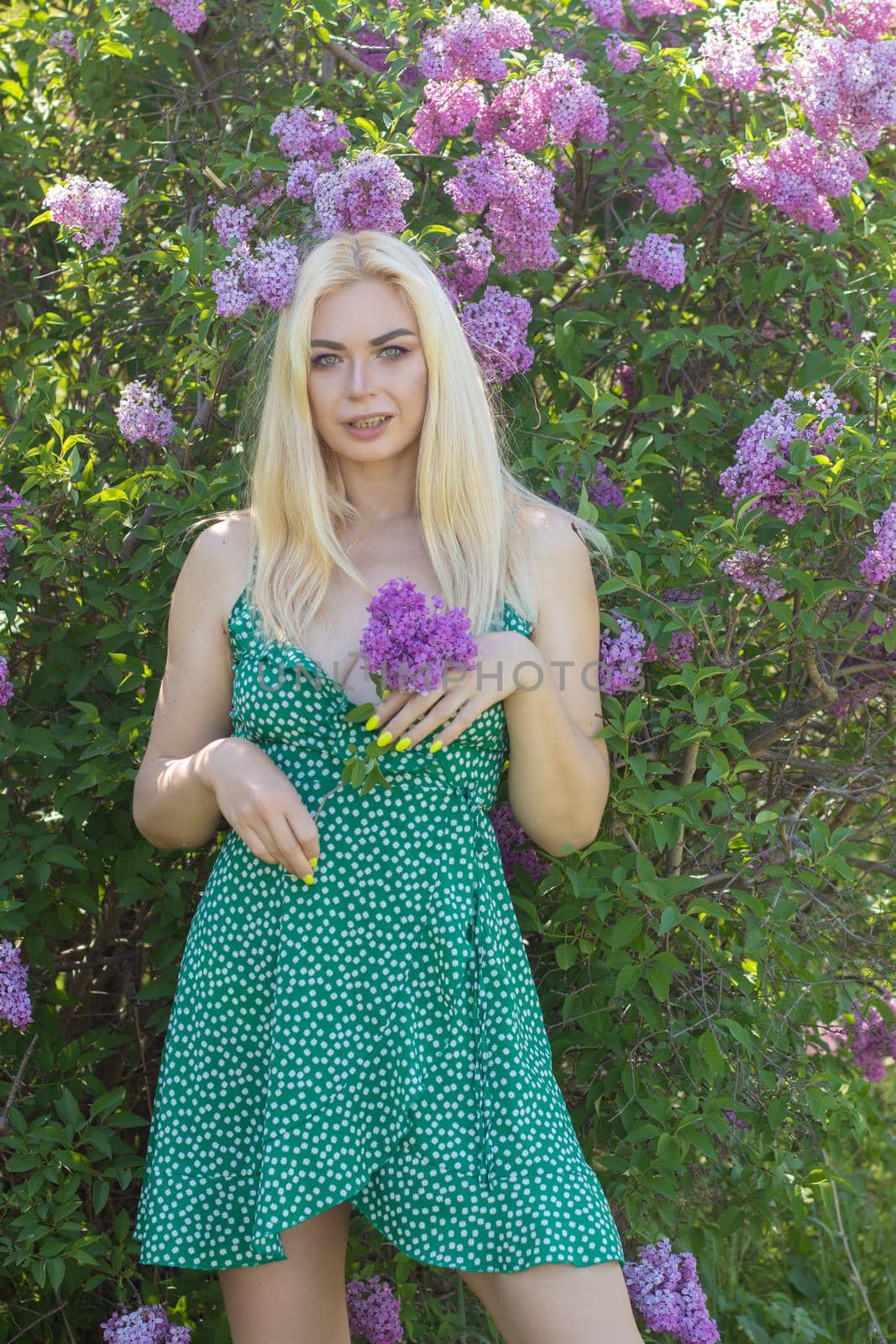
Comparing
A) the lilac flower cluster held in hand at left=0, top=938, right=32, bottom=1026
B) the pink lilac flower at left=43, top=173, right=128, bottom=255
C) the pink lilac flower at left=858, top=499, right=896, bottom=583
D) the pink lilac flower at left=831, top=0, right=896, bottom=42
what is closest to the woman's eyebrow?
the pink lilac flower at left=43, top=173, right=128, bottom=255

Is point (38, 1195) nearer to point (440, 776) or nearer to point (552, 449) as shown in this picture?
point (440, 776)

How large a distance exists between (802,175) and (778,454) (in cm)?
66

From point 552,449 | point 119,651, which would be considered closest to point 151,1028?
point 119,651

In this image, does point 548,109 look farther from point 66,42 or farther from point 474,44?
point 66,42

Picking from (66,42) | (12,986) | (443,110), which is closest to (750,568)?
(443,110)

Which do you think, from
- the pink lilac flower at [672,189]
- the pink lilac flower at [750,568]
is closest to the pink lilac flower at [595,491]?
the pink lilac flower at [750,568]

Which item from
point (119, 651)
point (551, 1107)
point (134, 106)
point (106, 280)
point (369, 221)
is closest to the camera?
point (551, 1107)

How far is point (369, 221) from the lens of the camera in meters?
2.36

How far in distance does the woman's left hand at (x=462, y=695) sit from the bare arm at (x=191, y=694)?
1.02ft

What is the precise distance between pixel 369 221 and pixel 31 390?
2.94 feet

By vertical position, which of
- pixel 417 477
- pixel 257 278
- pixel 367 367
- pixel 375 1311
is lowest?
pixel 375 1311

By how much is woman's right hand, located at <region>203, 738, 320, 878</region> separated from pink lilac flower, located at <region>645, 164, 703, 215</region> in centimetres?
145

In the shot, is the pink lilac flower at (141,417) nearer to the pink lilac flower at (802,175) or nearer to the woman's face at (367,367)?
the woman's face at (367,367)

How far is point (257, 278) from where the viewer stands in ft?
7.59
